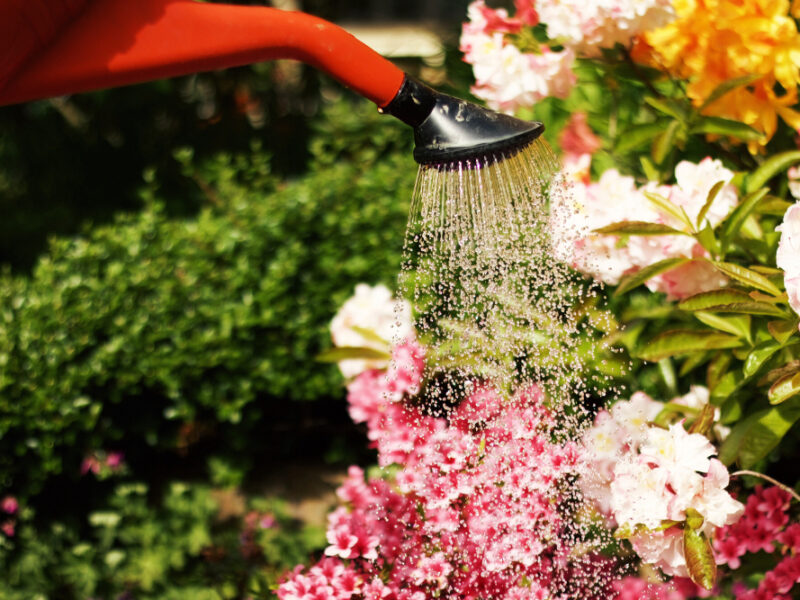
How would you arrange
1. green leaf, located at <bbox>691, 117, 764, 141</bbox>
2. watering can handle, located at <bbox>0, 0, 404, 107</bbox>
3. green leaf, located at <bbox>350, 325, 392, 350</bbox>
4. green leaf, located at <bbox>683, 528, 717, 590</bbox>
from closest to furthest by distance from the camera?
watering can handle, located at <bbox>0, 0, 404, 107</bbox>, green leaf, located at <bbox>683, 528, 717, 590</bbox>, green leaf, located at <bbox>691, 117, 764, 141</bbox>, green leaf, located at <bbox>350, 325, 392, 350</bbox>

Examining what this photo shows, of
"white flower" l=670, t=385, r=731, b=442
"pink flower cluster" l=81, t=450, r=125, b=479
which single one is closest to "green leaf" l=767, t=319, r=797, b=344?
"white flower" l=670, t=385, r=731, b=442

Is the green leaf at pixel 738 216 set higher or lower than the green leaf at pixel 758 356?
higher

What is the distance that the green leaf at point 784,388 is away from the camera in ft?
3.67

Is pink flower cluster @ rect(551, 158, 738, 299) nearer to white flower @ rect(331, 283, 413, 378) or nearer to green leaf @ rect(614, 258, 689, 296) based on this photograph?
green leaf @ rect(614, 258, 689, 296)

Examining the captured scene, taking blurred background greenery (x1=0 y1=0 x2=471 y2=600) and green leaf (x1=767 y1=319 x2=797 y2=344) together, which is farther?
blurred background greenery (x1=0 y1=0 x2=471 y2=600)

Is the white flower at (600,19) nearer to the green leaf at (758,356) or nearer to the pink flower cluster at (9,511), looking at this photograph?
the green leaf at (758,356)

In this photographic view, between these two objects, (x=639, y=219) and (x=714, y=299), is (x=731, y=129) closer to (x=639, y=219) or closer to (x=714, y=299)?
(x=639, y=219)

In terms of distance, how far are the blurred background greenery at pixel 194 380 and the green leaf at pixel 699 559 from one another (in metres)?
1.17

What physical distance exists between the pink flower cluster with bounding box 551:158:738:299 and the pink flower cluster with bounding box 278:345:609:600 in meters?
0.30

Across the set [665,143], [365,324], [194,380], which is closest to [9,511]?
[194,380]

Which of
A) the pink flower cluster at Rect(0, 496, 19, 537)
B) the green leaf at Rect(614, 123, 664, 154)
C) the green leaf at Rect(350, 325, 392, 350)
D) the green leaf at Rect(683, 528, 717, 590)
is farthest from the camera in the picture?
the pink flower cluster at Rect(0, 496, 19, 537)

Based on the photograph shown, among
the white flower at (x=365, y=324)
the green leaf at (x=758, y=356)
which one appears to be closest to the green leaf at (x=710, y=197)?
the green leaf at (x=758, y=356)

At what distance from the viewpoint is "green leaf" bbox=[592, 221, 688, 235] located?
1348 mm

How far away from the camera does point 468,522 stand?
1353 millimetres
